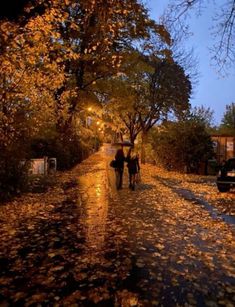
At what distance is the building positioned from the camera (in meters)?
29.9

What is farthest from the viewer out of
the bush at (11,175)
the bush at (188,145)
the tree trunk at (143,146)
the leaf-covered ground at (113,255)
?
the tree trunk at (143,146)

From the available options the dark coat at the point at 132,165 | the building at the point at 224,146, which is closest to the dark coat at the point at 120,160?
the dark coat at the point at 132,165

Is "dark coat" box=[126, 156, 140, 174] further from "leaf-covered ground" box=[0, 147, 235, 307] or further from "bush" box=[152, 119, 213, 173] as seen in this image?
"bush" box=[152, 119, 213, 173]

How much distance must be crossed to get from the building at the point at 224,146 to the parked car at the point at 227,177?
1256 centimetres

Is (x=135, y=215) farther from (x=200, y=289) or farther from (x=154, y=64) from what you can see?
(x=154, y=64)

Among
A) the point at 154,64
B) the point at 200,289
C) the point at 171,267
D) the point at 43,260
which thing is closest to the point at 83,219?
the point at 43,260

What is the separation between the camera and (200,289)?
18.1 ft

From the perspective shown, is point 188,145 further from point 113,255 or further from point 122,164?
point 113,255

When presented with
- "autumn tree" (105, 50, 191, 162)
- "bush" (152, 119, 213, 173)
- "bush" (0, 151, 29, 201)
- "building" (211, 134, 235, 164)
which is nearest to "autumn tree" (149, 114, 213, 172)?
"bush" (152, 119, 213, 173)

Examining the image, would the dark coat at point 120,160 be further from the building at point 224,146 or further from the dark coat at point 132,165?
the building at point 224,146

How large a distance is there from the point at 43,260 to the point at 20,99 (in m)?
9.91

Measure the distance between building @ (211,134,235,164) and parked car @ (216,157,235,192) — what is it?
12565 mm

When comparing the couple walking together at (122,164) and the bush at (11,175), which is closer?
the bush at (11,175)

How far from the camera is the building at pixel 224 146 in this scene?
2992cm
